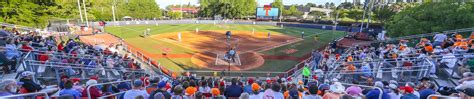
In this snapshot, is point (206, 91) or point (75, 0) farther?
point (75, 0)

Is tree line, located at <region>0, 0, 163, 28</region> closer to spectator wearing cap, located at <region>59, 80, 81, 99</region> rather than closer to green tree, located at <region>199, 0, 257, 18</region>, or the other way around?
spectator wearing cap, located at <region>59, 80, 81, 99</region>

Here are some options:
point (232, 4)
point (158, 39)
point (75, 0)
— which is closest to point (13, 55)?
point (158, 39)

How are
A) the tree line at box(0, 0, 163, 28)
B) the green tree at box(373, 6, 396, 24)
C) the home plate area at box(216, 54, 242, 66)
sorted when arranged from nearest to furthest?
1. the home plate area at box(216, 54, 242, 66)
2. the tree line at box(0, 0, 163, 28)
3. the green tree at box(373, 6, 396, 24)

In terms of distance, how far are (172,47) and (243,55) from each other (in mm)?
8678

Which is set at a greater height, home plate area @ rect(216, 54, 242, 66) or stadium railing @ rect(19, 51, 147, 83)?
stadium railing @ rect(19, 51, 147, 83)

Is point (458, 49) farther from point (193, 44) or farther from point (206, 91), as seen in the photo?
point (193, 44)

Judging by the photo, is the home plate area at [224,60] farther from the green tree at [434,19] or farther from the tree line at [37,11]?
the tree line at [37,11]

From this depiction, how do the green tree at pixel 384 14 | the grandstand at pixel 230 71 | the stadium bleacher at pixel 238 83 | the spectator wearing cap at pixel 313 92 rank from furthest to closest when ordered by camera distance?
the green tree at pixel 384 14 → the grandstand at pixel 230 71 → the stadium bleacher at pixel 238 83 → the spectator wearing cap at pixel 313 92

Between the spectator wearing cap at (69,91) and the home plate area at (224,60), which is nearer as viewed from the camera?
the spectator wearing cap at (69,91)

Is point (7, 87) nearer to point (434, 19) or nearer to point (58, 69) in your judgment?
point (58, 69)

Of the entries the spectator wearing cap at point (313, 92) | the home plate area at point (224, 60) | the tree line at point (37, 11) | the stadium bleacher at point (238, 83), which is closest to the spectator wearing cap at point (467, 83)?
the stadium bleacher at point (238, 83)

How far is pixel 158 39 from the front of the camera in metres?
A: 35.5

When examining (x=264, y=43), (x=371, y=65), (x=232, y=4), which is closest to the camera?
(x=371, y=65)

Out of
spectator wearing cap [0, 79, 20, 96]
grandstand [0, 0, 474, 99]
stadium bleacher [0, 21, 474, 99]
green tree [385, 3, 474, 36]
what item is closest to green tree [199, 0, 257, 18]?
grandstand [0, 0, 474, 99]
